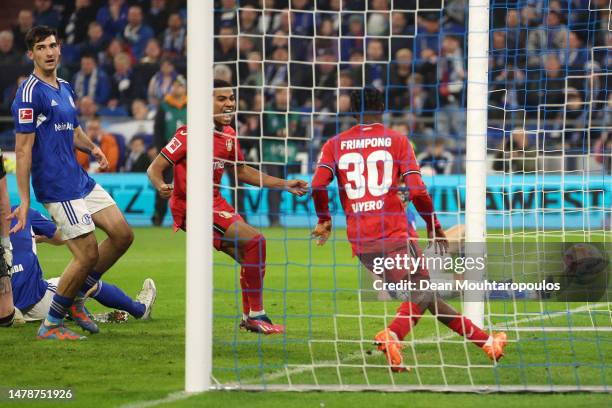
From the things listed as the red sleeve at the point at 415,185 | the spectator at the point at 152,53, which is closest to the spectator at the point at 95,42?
the spectator at the point at 152,53

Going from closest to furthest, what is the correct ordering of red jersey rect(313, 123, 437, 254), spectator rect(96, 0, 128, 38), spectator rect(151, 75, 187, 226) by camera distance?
red jersey rect(313, 123, 437, 254) → spectator rect(151, 75, 187, 226) → spectator rect(96, 0, 128, 38)

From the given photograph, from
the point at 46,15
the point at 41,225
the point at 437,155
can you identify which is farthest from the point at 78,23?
the point at 41,225

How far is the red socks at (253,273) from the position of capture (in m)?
7.88

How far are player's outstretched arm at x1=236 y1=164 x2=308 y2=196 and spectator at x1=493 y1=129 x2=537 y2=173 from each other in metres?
1.42

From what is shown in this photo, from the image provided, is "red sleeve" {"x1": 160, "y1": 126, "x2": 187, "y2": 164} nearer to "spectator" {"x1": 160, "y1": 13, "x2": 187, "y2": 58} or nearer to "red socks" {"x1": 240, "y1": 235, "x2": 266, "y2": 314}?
"red socks" {"x1": 240, "y1": 235, "x2": 266, "y2": 314}

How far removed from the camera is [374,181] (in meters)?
6.89

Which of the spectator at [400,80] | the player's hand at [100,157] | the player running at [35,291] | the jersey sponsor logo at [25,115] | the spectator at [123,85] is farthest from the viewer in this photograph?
the spectator at [123,85]

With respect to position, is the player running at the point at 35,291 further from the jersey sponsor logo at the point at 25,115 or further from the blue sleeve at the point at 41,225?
the jersey sponsor logo at the point at 25,115

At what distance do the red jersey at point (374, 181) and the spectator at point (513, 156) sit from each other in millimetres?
1033

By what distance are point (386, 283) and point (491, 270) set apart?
8.57ft

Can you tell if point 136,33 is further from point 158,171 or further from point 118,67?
point 158,171

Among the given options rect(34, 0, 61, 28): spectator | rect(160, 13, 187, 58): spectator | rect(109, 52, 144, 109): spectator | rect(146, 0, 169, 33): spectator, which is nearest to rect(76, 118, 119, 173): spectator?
rect(109, 52, 144, 109): spectator

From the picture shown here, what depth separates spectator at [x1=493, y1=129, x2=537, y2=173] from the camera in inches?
318

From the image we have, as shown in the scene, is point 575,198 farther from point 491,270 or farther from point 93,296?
point 93,296
